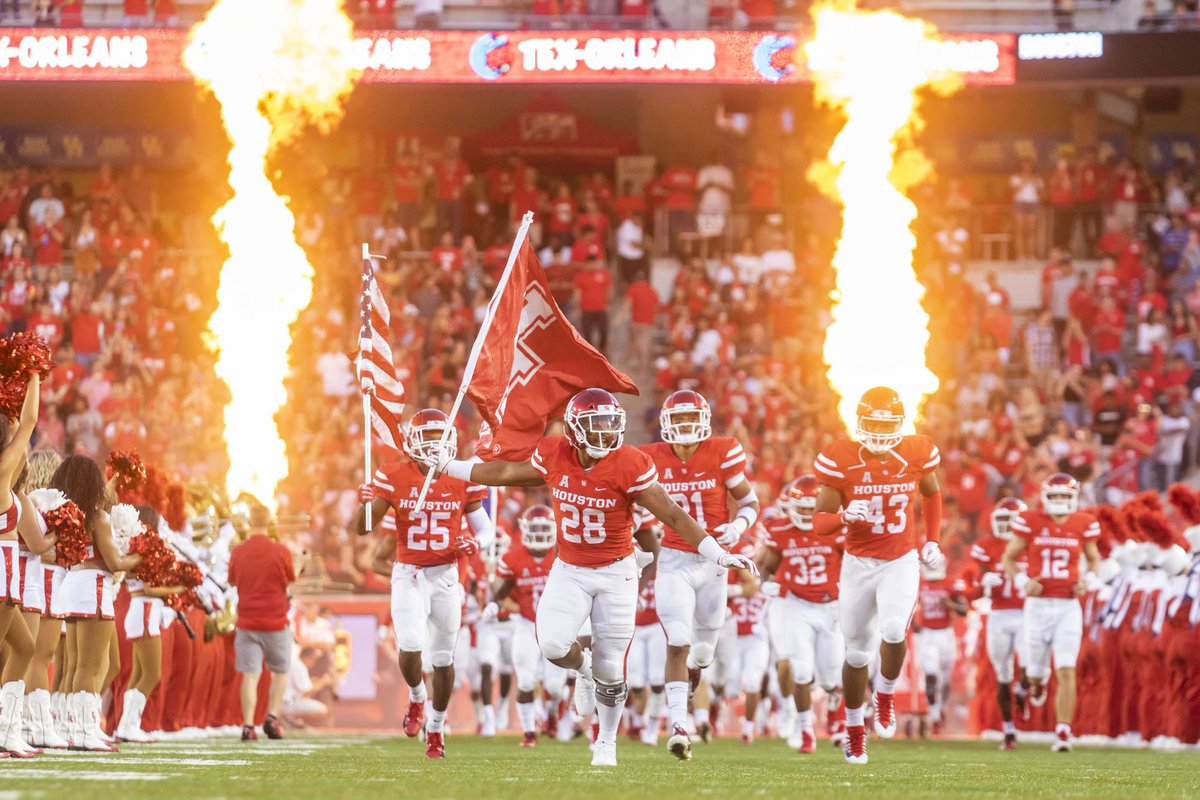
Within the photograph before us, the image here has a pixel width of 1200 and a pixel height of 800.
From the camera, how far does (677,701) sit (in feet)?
40.6

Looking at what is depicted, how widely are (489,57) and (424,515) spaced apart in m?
16.6

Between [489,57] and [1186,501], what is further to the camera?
[489,57]

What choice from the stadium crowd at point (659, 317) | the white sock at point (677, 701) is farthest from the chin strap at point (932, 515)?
the stadium crowd at point (659, 317)

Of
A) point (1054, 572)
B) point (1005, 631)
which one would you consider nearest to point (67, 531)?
point (1054, 572)

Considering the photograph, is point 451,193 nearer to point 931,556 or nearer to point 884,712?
point 884,712

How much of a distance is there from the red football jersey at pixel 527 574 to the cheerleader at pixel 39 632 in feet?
23.4

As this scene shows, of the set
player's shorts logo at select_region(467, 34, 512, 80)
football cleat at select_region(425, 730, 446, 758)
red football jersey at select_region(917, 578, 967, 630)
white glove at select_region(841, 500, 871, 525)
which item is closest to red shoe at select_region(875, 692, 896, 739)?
white glove at select_region(841, 500, 871, 525)

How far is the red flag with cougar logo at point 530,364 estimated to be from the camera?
13.1m

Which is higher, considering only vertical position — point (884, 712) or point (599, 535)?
point (599, 535)

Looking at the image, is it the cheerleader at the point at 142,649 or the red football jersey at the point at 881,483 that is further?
the cheerleader at the point at 142,649

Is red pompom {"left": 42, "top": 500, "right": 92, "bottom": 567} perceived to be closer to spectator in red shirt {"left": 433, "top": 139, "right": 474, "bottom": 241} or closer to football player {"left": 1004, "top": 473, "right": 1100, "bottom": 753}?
football player {"left": 1004, "top": 473, "right": 1100, "bottom": 753}

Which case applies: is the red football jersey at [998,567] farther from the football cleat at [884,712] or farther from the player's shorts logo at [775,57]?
the player's shorts logo at [775,57]

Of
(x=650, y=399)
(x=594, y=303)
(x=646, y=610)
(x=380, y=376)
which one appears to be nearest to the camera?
(x=380, y=376)

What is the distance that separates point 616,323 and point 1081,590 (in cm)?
1262
